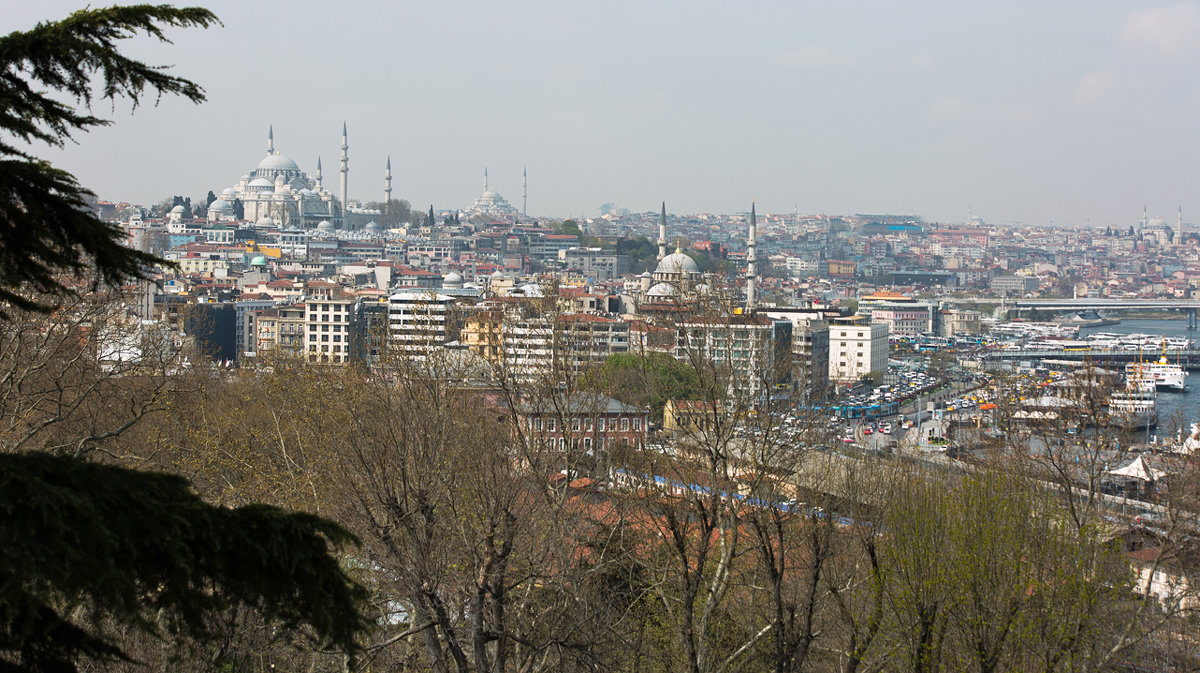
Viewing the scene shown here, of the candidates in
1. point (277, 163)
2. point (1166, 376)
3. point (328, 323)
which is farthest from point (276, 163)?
point (1166, 376)

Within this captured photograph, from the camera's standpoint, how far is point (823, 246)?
88.4 metres

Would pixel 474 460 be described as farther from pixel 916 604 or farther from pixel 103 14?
pixel 103 14

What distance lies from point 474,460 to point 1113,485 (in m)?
7.57

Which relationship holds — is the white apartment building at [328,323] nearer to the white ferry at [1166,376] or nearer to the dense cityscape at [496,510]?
the dense cityscape at [496,510]

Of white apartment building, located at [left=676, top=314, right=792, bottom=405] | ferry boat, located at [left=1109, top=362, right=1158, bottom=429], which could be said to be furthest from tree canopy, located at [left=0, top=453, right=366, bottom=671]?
ferry boat, located at [left=1109, top=362, right=1158, bottom=429]

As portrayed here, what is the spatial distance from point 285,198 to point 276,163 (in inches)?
237

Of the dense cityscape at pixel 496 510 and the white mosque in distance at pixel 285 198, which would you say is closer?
the dense cityscape at pixel 496 510

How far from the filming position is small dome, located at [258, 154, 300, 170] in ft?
224

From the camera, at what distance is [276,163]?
68.6m

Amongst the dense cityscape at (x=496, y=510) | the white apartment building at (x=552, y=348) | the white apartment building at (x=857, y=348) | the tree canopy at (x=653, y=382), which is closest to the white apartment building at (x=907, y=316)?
the white apartment building at (x=857, y=348)

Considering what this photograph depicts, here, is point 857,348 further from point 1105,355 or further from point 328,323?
point 328,323

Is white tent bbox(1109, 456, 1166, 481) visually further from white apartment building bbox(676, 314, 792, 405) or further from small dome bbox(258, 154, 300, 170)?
small dome bbox(258, 154, 300, 170)

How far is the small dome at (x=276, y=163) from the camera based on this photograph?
2692 inches

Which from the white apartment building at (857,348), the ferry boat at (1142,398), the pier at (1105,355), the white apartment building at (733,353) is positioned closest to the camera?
the white apartment building at (733,353)
